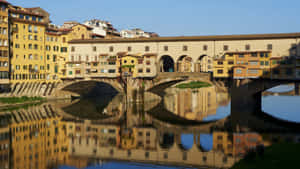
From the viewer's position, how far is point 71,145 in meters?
32.0

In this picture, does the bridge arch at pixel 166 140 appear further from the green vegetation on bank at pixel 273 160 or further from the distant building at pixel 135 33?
the distant building at pixel 135 33

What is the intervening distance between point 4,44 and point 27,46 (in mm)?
6023

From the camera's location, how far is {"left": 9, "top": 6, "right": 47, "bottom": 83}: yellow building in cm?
6125

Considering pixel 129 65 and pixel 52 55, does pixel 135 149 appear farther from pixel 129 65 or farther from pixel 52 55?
pixel 52 55

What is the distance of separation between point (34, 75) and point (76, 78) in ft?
28.2

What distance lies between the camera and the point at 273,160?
20609 mm

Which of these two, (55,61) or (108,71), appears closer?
(108,71)

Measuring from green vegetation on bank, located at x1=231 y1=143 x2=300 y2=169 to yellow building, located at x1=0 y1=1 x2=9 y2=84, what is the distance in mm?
49871

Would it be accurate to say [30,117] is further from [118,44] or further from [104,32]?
[104,32]

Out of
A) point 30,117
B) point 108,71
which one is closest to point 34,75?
point 108,71

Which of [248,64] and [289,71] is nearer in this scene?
[289,71]

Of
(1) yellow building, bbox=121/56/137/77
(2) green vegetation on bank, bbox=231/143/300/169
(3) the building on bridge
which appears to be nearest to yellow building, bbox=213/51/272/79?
(3) the building on bridge

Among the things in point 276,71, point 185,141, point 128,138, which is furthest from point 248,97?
point 128,138

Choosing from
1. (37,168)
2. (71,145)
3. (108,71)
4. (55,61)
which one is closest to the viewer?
(37,168)
